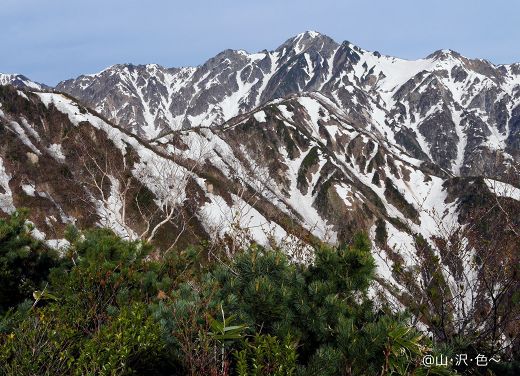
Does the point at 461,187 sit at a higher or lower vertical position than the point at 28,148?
higher

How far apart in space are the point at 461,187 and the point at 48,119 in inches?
5471

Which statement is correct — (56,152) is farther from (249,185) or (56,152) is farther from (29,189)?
(249,185)

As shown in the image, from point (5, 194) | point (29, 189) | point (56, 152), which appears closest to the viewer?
point (5, 194)

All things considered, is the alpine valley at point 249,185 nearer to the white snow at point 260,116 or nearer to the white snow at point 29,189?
the white snow at point 29,189

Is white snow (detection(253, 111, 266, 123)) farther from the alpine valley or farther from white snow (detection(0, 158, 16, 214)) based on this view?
white snow (detection(0, 158, 16, 214))

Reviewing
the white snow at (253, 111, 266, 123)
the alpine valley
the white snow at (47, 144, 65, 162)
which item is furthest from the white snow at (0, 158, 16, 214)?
the white snow at (253, 111, 266, 123)

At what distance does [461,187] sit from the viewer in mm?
146625

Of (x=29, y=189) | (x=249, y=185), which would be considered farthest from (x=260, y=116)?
(x=29, y=189)

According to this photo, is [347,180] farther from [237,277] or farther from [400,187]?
[237,277]

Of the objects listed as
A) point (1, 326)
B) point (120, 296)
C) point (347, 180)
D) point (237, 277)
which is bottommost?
point (1, 326)

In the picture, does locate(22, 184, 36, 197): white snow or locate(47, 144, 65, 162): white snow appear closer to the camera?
locate(22, 184, 36, 197): white snow

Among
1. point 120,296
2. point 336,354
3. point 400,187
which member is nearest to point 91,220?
point 120,296

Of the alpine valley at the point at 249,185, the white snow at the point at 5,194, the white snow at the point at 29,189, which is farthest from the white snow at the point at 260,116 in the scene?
the white snow at the point at 5,194

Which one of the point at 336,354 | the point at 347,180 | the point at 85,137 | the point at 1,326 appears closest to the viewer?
the point at 336,354
